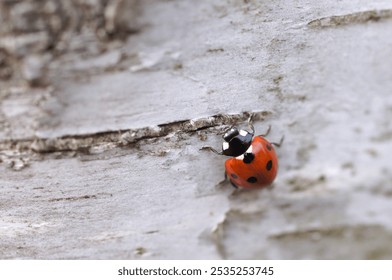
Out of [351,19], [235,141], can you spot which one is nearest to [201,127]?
[235,141]

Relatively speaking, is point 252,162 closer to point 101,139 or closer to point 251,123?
point 251,123

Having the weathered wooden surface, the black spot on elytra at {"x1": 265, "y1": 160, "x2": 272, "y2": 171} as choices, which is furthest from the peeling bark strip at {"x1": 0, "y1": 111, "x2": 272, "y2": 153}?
the black spot on elytra at {"x1": 265, "y1": 160, "x2": 272, "y2": 171}

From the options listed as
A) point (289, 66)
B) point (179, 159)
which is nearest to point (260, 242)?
point (179, 159)

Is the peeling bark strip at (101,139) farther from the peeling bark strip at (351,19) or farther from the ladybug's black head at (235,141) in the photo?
the peeling bark strip at (351,19)

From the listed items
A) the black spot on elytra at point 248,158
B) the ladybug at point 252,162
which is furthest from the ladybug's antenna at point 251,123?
the black spot on elytra at point 248,158
